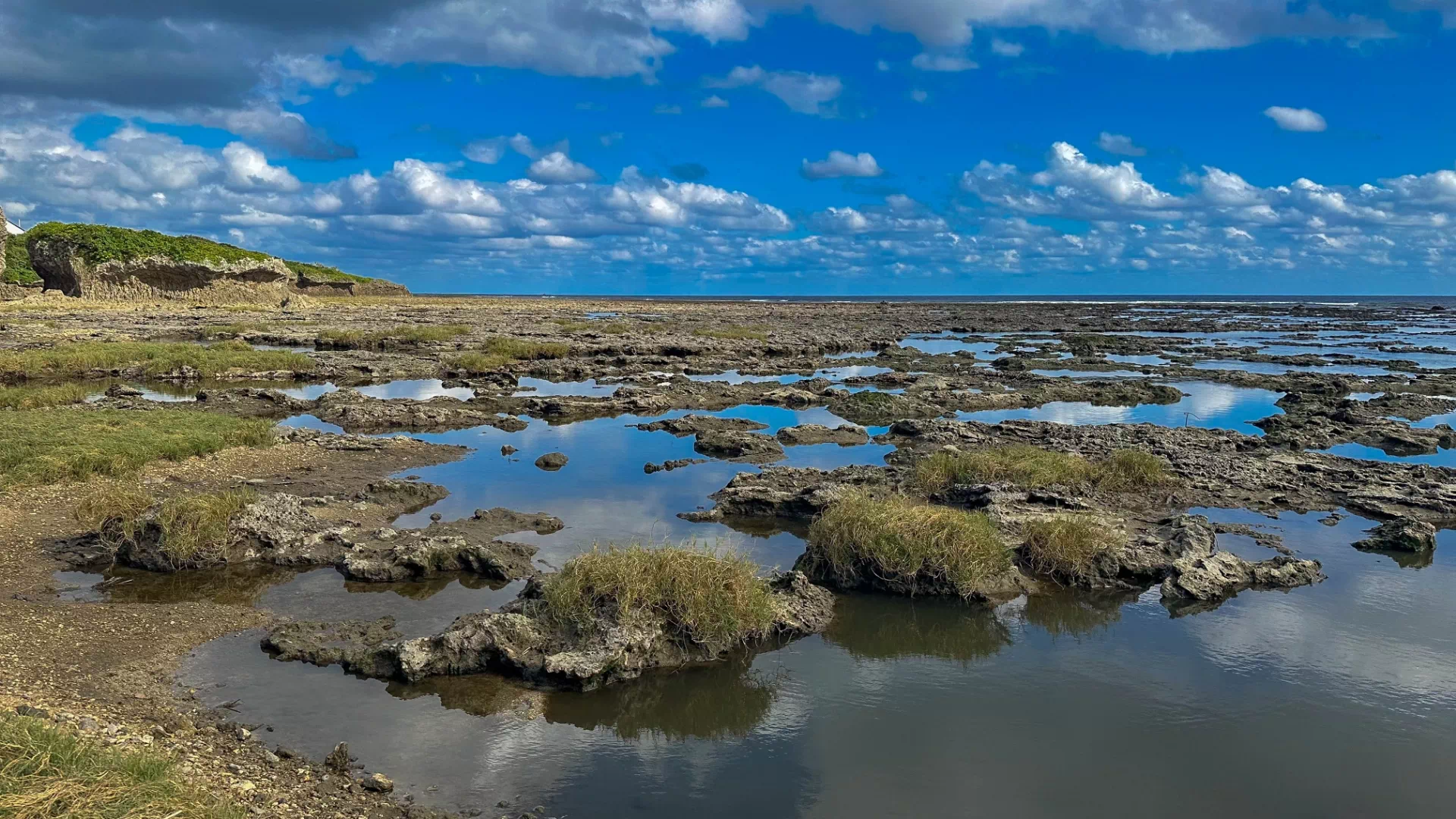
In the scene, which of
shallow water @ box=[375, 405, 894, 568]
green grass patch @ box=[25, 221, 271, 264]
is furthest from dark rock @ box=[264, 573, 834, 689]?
green grass patch @ box=[25, 221, 271, 264]

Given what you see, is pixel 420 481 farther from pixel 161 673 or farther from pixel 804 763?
pixel 804 763

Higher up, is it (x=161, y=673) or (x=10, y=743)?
(x=10, y=743)

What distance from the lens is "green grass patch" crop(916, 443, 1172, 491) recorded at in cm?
1756

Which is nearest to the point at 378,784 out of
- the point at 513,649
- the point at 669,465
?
the point at 513,649

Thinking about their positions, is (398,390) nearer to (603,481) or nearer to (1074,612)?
(603,481)

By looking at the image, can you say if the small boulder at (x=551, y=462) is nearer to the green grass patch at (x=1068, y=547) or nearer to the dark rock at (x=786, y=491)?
the dark rock at (x=786, y=491)

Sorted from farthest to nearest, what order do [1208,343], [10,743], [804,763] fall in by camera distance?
[1208,343], [804,763], [10,743]

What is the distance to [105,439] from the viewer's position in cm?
1812

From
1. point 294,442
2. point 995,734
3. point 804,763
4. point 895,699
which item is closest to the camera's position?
point 804,763

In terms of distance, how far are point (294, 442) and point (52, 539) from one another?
7.89 meters

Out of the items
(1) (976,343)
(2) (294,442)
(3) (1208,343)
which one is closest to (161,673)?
(2) (294,442)

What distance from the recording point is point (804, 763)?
28.4 feet

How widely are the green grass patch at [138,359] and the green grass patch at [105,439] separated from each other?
12362 millimetres

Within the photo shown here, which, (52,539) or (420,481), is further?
(420,481)
